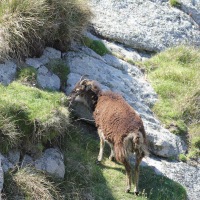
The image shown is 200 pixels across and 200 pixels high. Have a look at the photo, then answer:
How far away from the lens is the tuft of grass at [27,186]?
9.58 m

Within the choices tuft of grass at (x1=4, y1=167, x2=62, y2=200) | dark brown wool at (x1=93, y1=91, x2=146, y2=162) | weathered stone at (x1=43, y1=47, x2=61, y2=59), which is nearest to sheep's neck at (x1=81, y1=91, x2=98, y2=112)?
dark brown wool at (x1=93, y1=91, x2=146, y2=162)

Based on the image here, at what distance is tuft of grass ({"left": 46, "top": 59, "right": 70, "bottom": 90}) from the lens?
1376 centimetres

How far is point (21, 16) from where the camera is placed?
13.1 m

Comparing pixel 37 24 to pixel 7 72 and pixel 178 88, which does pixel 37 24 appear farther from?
pixel 178 88

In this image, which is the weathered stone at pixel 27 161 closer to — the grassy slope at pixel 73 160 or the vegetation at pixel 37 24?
the grassy slope at pixel 73 160

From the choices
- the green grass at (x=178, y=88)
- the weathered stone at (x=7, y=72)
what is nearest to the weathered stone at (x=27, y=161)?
the weathered stone at (x=7, y=72)

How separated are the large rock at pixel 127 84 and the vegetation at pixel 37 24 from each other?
76 centimetres

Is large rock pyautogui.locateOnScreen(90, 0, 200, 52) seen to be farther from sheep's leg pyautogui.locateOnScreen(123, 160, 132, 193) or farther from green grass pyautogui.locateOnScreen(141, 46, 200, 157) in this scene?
sheep's leg pyautogui.locateOnScreen(123, 160, 132, 193)

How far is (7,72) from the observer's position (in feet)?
40.7

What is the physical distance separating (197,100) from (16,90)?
6.44 meters

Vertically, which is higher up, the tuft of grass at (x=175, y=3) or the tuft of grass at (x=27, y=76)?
the tuft of grass at (x=175, y=3)

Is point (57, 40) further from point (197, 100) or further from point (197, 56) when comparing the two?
point (197, 56)

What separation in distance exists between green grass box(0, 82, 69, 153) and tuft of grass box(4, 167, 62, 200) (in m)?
0.69

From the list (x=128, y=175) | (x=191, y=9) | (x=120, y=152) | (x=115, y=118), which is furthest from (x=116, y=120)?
(x=191, y=9)
